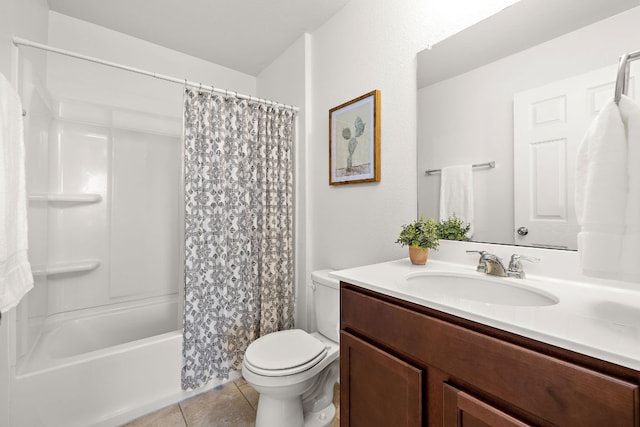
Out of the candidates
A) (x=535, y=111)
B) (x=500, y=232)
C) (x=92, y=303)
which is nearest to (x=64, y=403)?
(x=92, y=303)

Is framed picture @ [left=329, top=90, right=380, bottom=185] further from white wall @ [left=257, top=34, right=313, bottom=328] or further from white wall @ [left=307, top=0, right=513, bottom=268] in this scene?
white wall @ [left=257, top=34, right=313, bottom=328]

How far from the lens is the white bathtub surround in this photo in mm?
515

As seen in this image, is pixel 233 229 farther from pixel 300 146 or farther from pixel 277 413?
pixel 277 413

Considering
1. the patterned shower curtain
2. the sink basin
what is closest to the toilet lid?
the patterned shower curtain

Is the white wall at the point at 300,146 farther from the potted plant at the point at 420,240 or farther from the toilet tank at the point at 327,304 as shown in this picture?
the potted plant at the point at 420,240

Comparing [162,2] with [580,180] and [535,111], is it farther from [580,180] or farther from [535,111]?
[580,180]

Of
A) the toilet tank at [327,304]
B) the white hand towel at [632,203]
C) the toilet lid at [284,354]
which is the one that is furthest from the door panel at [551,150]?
the toilet lid at [284,354]

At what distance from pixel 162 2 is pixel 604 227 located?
2.48 metres

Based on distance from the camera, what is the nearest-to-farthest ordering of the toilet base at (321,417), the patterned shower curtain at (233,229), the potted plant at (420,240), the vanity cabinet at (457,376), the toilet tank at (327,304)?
the vanity cabinet at (457,376), the potted plant at (420,240), the toilet base at (321,417), the toilet tank at (327,304), the patterned shower curtain at (233,229)

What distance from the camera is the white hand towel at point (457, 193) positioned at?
3.93 feet

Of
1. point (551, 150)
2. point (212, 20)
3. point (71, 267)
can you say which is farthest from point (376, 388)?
point (212, 20)

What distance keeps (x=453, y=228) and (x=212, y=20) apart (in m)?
2.11

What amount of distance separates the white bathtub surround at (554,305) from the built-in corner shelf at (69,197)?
6.51ft

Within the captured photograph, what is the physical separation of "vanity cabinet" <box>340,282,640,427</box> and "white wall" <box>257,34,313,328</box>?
3.61ft
